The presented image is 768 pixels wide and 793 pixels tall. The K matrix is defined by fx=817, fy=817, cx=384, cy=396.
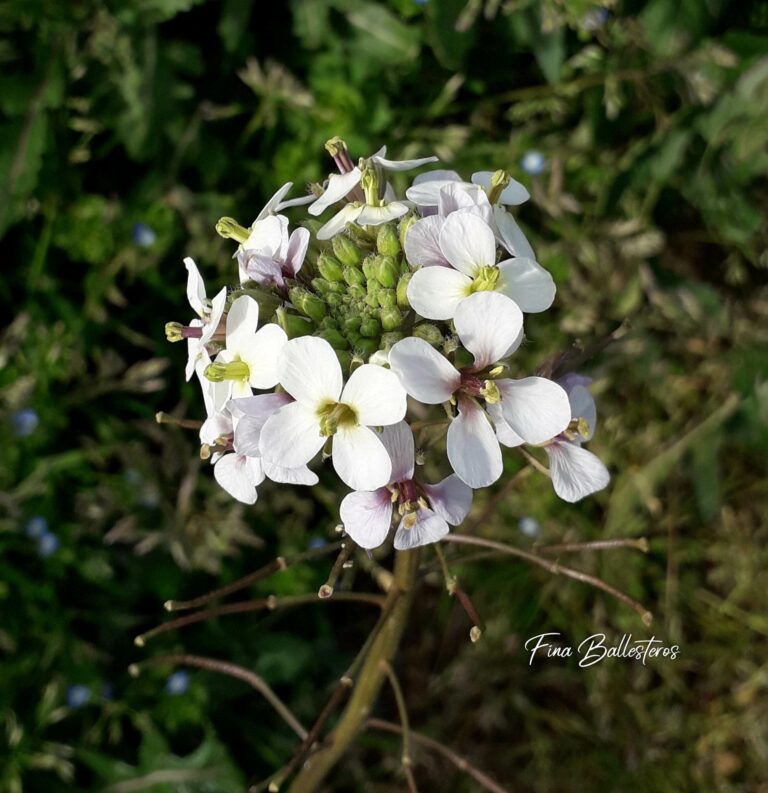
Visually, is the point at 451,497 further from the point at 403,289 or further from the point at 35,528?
the point at 35,528

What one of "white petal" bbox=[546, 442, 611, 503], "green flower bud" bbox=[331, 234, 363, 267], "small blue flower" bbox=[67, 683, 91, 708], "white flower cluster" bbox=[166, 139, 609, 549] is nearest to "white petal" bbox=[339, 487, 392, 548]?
"white flower cluster" bbox=[166, 139, 609, 549]

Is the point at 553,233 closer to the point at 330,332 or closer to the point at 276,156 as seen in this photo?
the point at 276,156

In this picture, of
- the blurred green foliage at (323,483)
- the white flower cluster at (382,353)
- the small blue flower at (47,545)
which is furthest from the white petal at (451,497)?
the small blue flower at (47,545)

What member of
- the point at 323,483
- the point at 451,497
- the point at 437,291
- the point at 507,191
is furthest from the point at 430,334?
the point at 323,483

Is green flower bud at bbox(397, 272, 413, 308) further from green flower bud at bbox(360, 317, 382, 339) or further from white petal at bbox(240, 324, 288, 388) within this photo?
white petal at bbox(240, 324, 288, 388)

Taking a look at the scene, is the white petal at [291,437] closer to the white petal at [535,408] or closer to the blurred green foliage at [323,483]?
the white petal at [535,408]
